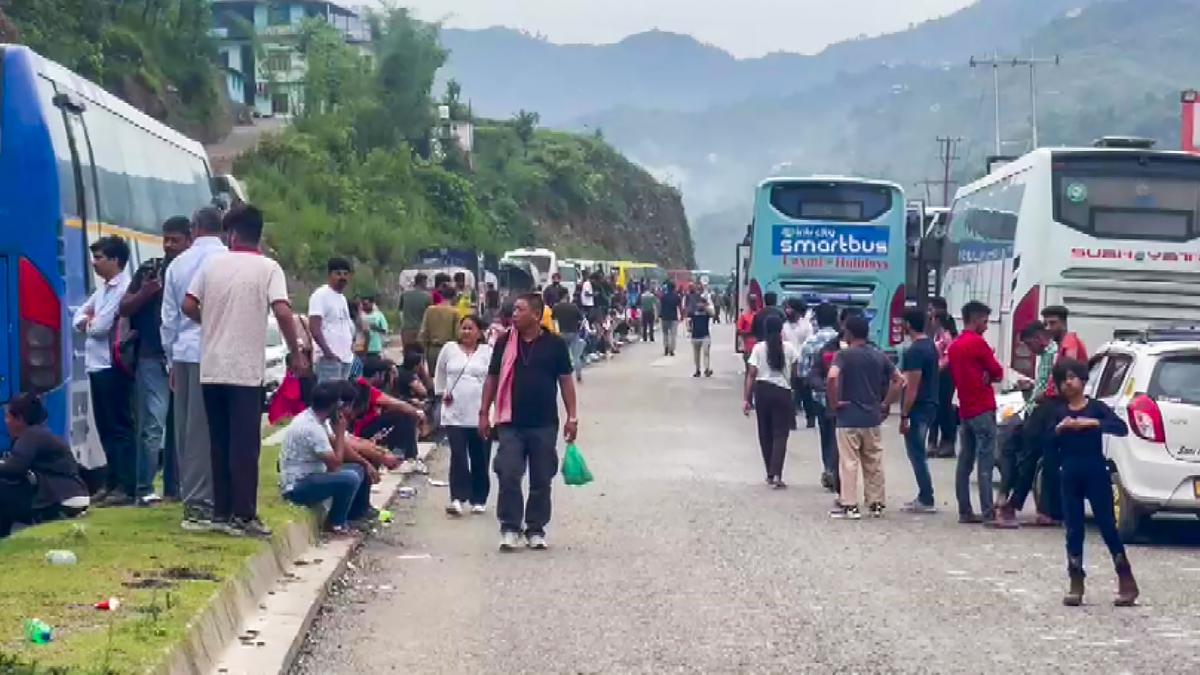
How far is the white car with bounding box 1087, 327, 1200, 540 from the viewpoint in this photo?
14.8m

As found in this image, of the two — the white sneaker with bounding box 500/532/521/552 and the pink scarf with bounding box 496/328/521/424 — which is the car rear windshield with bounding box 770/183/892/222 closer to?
the pink scarf with bounding box 496/328/521/424

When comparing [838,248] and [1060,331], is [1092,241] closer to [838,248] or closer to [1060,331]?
[1060,331]

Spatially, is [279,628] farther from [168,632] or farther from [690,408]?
[690,408]

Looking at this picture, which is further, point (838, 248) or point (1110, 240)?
point (838, 248)

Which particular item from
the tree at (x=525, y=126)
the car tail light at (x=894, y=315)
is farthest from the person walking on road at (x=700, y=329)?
the tree at (x=525, y=126)

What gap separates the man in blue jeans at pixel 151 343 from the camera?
13.6 metres

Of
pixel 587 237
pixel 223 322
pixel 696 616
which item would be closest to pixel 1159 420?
pixel 696 616

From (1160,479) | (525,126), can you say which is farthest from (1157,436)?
(525,126)

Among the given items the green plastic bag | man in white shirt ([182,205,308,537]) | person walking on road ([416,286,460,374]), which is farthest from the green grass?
person walking on road ([416,286,460,374])

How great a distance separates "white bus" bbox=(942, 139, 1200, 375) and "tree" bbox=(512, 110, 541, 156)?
8340 cm

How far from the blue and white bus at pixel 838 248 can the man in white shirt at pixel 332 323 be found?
599 inches

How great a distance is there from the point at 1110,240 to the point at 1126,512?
331 inches

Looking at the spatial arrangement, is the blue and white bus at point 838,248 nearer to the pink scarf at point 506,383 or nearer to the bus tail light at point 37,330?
the pink scarf at point 506,383

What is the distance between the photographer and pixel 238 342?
1186cm
